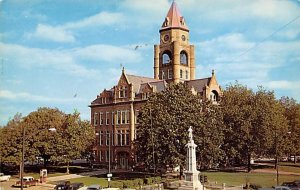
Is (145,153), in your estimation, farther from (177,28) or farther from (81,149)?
(177,28)

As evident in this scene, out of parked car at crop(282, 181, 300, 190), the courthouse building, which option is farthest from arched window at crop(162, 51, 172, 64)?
parked car at crop(282, 181, 300, 190)

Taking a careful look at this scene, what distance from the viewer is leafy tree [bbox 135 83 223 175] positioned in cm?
1973

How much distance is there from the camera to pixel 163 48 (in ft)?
103

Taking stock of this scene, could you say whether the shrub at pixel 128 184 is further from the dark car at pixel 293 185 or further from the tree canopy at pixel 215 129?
the dark car at pixel 293 185

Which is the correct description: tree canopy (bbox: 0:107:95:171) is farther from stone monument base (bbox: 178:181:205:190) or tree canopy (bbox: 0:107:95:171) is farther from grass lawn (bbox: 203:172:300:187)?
stone monument base (bbox: 178:181:205:190)

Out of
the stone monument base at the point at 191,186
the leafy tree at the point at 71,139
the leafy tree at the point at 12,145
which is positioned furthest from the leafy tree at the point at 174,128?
the leafy tree at the point at 12,145

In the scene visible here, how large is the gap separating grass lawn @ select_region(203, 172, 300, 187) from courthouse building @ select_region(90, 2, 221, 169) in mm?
7518

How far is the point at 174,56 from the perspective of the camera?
30.6 m

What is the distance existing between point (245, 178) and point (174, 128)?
3.98 m

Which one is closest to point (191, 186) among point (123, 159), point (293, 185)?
point (293, 185)

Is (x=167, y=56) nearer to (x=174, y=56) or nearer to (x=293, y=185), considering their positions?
(x=174, y=56)

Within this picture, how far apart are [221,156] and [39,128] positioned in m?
10.4

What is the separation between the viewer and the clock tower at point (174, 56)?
99.1 ft

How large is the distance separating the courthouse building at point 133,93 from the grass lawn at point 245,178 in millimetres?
7518
